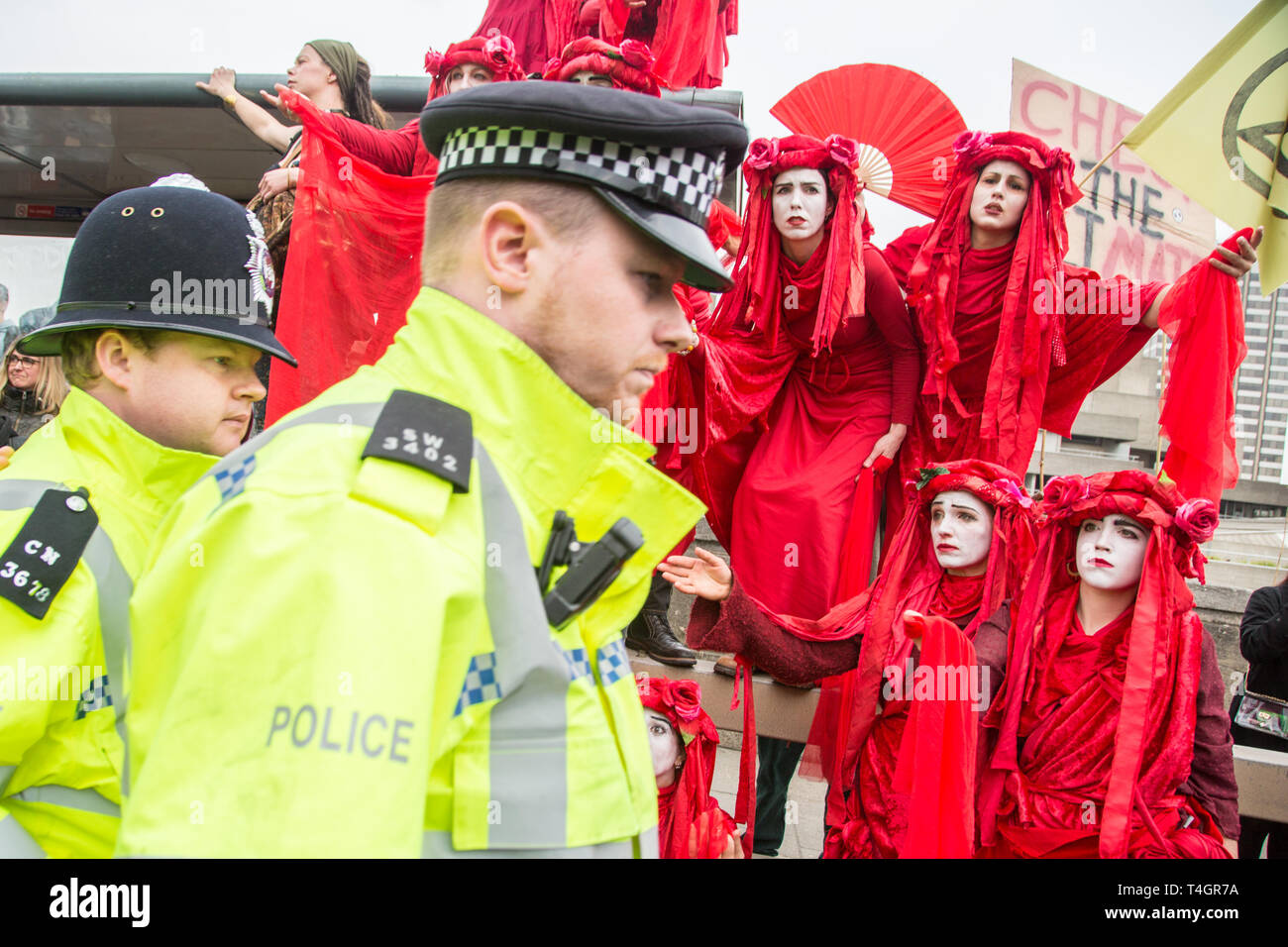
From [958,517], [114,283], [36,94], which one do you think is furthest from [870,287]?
[36,94]

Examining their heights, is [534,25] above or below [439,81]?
above

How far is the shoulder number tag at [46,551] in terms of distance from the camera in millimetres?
1279

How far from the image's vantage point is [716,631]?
2898 mm

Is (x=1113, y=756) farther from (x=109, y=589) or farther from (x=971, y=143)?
(x=109, y=589)

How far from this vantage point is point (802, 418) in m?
3.75

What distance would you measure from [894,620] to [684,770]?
0.90 metres

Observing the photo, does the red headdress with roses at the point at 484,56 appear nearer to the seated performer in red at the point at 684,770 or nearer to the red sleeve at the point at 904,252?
the red sleeve at the point at 904,252

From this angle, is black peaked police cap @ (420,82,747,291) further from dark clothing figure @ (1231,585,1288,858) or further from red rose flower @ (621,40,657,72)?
dark clothing figure @ (1231,585,1288,858)

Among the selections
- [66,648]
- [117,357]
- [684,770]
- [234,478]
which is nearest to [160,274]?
[117,357]

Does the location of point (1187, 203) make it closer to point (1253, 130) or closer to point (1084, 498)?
point (1253, 130)

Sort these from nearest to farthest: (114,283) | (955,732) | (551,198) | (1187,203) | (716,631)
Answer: (551,198) < (114,283) < (955,732) < (716,631) < (1187,203)

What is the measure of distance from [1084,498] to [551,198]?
2.58 m

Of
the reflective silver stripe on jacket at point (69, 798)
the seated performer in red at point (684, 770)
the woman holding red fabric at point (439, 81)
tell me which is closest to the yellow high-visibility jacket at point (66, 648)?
the reflective silver stripe on jacket at point (69, 798)

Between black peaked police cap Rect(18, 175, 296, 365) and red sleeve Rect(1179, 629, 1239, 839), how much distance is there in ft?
9.21
